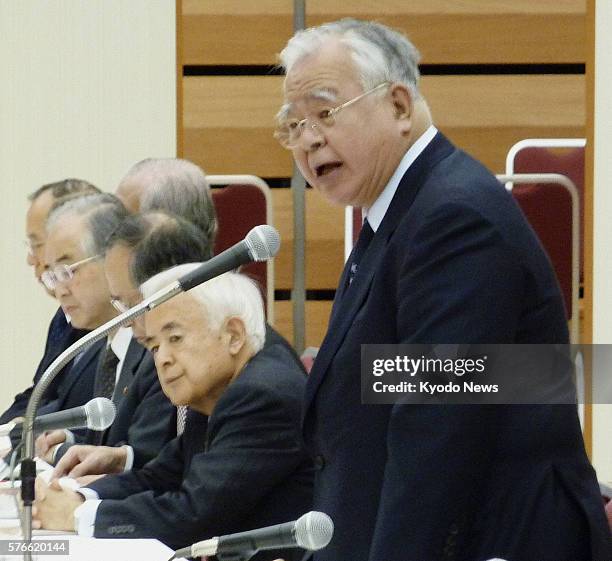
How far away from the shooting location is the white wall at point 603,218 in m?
3.58

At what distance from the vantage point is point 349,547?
189cm

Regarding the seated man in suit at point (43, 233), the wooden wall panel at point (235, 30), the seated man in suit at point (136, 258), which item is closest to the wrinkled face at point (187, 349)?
the seated man in suit at point (136, 258)

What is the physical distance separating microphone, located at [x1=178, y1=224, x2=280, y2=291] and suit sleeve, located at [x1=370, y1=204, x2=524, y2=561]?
32cm

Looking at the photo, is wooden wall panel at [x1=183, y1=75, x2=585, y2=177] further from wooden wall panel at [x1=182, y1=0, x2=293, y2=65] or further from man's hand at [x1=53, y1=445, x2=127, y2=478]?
man's hand at [x1=53, y1=445, x2=127, y2=478]

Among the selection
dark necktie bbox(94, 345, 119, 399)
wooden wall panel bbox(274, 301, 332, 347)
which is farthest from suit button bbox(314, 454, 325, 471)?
wooden wall panel bbox(274, 301, 332, 347)

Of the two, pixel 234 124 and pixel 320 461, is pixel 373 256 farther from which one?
pixel 234 124

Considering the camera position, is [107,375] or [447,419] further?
Result: [107,375]

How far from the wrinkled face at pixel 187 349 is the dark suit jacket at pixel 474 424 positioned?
0.73 meters

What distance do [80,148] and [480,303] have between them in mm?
4042

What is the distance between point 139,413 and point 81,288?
0.69 metres

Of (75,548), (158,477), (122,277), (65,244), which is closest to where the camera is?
(75,548)

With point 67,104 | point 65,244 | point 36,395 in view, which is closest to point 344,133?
point 36,395

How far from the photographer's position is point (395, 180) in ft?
6.27

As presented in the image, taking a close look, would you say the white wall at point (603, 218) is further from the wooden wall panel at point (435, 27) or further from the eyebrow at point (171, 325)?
the wooden wall panel at point (435, 27)
